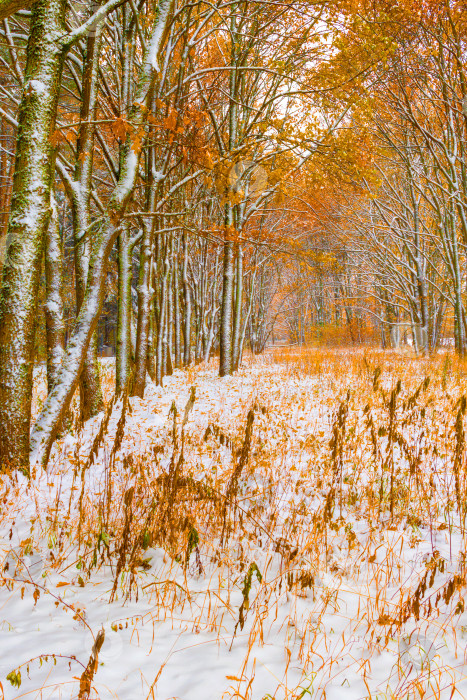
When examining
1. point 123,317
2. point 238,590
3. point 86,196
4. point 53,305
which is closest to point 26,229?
point 53,305

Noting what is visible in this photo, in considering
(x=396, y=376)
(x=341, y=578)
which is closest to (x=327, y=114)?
(x=396, y=376)

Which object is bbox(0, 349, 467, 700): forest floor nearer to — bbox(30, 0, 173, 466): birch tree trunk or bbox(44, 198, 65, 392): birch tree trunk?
bbox(30, 0, 173, 466): birch tree trunk

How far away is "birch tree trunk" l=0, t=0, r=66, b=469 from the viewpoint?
3.37 meters

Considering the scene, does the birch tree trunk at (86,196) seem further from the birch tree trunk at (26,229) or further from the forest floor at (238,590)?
the forest floor at (238,590)

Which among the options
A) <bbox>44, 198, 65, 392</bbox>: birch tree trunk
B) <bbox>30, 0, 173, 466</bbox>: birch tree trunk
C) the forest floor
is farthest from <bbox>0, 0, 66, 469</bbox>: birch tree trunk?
<bbox>44, 198, 65, 392</bbox>: birch tree trunk

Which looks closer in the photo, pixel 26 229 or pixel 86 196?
pixel 26 229

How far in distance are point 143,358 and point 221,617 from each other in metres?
6.70

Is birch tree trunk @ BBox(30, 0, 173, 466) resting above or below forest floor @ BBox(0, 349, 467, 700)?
above

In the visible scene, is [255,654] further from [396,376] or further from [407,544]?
[396,376]

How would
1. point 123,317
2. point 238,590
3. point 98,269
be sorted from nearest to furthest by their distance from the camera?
point 238,590, point 98,269, point 123,317

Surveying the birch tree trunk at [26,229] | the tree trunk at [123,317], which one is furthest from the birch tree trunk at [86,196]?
the tree trunk at [123,317]

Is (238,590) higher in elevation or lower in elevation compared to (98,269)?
lower

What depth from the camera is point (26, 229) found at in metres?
3.38

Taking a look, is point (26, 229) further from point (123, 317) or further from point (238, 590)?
point (123, 317)
